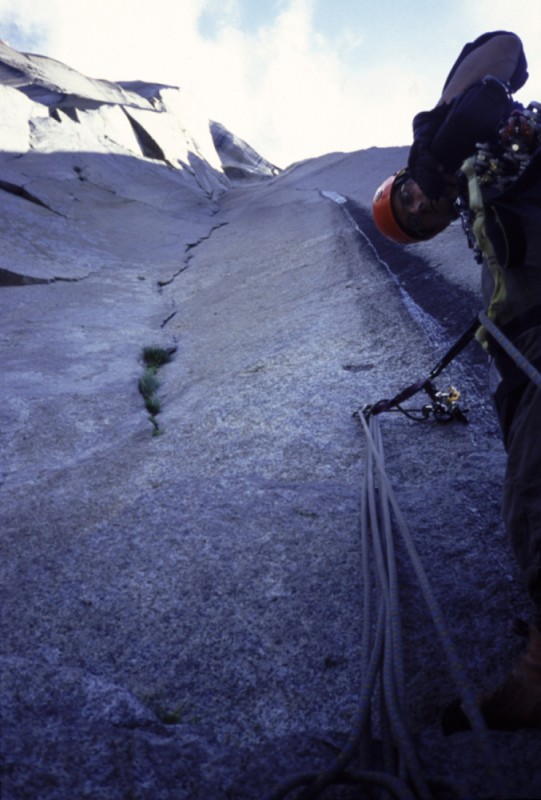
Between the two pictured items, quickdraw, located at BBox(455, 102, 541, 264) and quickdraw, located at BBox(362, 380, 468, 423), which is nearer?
quickdraw, located at BBox(455, 102, 541, 264)

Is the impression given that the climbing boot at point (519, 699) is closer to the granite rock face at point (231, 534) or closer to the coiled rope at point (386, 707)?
the granite rock face at point (231, 534)

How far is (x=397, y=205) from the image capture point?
2.07 m

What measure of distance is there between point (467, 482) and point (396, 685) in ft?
3.64

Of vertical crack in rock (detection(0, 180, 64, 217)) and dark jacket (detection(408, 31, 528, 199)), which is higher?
dark jacket (detection(408, 31, 528, 199))

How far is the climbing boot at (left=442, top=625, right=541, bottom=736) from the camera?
1317mm

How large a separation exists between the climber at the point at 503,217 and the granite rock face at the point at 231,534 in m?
0.32

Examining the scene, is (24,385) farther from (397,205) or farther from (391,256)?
(391,256)

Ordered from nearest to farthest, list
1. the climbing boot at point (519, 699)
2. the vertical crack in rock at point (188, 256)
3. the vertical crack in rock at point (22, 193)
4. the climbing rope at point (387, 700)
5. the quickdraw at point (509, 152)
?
1. the climbing rope at point (387, 700)
2. the climbing boot at point (519, 699)
3. the quickdraw at point (509, 152)
4. the vertical crack in rock at point (188, 256)
5. the vertical crack in rock at point (22, 193)

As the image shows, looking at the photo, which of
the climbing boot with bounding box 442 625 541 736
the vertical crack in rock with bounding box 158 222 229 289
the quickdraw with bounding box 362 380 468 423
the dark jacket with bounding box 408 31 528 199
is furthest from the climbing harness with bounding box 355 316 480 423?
the vertical crack in rock with bounding box 158 222 229 289

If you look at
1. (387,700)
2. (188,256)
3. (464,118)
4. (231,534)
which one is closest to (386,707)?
(387,700)

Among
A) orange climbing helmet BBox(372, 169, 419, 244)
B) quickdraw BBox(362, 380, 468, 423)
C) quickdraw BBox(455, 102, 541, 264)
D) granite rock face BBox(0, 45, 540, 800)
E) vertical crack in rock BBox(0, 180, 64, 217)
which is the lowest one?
vertical crack in rock BBox(0, 180, 64, 217)

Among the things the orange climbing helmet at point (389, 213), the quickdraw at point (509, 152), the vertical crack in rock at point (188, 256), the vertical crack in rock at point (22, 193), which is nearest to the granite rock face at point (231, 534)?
the orange climbing helmet at point (389, 213)

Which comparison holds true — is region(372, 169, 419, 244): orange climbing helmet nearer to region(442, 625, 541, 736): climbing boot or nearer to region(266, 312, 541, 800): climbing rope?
region(266, 312, 541, 800): climbing rope

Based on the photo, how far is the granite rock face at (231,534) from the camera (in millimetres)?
1403
